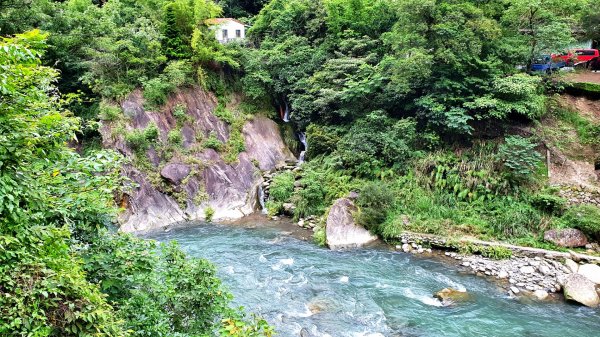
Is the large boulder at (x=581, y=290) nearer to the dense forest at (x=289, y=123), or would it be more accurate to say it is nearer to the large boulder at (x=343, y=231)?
the dense forest at (x=289, y=123)

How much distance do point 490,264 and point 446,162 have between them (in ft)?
17.7

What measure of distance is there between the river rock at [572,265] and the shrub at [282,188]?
1225 centimetres

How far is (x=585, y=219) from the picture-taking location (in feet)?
44.3

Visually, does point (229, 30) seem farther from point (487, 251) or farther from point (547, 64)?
point (487, 251)

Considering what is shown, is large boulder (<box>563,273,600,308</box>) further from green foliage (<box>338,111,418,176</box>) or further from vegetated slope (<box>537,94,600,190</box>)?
green foliage (<box>338,111,418,176</box>)

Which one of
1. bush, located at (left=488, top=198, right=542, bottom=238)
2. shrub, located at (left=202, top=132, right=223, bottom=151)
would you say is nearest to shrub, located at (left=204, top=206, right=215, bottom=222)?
shrub, located at (left=202, top=132, right=223, bottom=151)

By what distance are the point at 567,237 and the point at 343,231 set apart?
8.39 metres

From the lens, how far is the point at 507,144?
15625 millimetres

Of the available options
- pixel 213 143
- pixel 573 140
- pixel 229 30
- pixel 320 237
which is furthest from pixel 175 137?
pixel 573 140

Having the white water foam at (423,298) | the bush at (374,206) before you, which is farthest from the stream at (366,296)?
the bush at (374,206)

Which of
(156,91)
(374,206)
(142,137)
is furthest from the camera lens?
(156,91)

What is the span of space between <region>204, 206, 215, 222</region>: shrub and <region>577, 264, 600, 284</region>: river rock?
15900mm

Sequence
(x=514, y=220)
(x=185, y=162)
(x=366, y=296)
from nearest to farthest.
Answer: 1. (x=366, y=296)
2. (x=514, y=220)
3. (x=185, y=162)

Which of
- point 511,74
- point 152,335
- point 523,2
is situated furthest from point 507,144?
A: point 152,335
